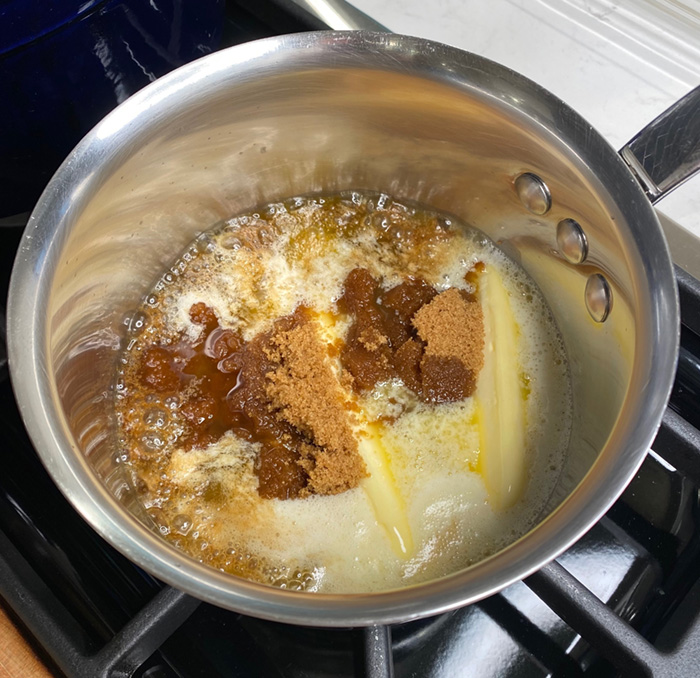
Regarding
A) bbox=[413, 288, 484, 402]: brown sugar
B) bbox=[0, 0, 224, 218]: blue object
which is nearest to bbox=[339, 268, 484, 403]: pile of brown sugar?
bbox=[413, 288, 484, 402]: brown sugar

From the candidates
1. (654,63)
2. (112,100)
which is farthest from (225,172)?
(654,63)

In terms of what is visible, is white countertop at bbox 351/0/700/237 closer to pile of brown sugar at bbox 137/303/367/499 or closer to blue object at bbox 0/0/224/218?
blue object at bbox 0/0/224/218

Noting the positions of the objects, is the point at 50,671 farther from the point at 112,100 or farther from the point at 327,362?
the point at 112,100

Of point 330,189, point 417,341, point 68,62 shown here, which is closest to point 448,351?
point 417,341

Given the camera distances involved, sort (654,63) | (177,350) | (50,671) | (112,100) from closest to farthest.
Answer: (50,671) → (112,100) → (177,350) → (654,63)

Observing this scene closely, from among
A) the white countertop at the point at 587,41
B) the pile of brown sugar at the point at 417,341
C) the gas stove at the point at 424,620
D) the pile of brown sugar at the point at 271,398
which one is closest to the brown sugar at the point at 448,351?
the pile of brown sugar at the point at 417,341

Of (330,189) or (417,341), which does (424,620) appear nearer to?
(417,341)
